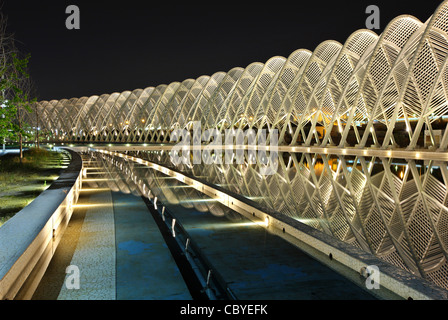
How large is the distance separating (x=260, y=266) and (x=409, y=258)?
260 cm

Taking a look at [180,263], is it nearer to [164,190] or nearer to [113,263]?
[113,263]

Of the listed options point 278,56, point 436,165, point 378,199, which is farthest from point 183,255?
point 278,56

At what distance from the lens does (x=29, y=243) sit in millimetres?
5230

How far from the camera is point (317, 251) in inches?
243

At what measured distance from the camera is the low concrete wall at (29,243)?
Result: 452 cm

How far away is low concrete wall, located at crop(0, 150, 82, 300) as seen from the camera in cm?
→ 452
